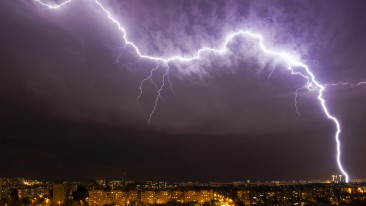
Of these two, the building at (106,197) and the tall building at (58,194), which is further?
the building at (106,197)

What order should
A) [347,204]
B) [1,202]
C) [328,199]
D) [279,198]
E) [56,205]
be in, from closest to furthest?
[1,202] < [56,205] < [347,204] < [328,199] < [279,198]

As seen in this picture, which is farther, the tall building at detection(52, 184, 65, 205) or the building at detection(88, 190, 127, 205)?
the building at detection(88, 190, 127, 205)

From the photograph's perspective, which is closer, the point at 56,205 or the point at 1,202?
the point at 1,202

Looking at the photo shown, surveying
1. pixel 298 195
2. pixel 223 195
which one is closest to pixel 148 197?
pixel 223 195

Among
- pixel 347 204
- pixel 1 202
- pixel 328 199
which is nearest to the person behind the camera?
pixel 1 202

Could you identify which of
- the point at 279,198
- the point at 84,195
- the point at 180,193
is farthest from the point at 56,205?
Answer: the point at 279,198

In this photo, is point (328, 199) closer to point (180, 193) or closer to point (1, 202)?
point (180, 193)

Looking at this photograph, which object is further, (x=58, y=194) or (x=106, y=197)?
(x=106, y=197)

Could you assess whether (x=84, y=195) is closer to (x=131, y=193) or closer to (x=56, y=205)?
(x=56, y=205)

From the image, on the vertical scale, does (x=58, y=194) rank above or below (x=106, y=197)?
above
